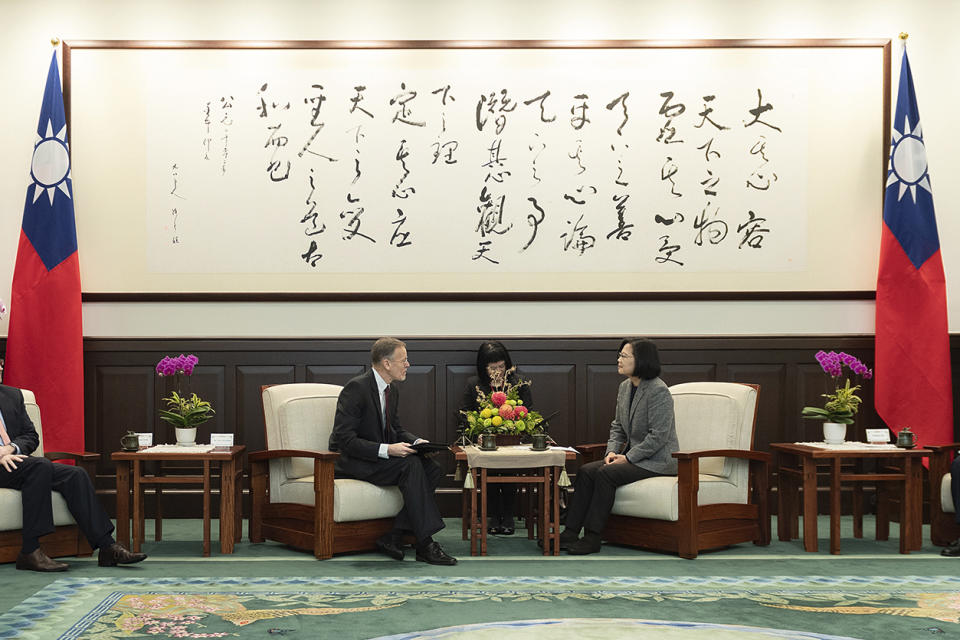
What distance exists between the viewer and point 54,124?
6.29 meters

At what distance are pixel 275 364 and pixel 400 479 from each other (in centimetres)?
178

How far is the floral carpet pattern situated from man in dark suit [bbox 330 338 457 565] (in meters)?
0.53

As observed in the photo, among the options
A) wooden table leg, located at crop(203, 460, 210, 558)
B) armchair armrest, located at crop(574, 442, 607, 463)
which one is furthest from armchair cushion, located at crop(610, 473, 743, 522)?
wooden table leg, located at crop(203, 460, 210, 558)

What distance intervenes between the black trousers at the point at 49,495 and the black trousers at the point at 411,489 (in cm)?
138

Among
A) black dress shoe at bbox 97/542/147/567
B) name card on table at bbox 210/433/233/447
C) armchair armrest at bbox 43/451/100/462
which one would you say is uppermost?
name card on table at bbox 210/433/233/447

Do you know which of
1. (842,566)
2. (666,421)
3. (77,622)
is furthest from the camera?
(666,421)

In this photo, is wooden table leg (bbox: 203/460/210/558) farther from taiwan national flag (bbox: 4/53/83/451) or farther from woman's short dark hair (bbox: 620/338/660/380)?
woman's short dark hair (bbox: 620/338/660/380)

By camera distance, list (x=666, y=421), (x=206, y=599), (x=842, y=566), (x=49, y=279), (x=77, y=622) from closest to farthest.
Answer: (x=77, y=622) → (x=206, y=599) → (x=842, y=566) → (x=666, y=421) → (x=49, y=279)

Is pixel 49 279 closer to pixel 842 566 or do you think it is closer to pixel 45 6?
pixel 45 6

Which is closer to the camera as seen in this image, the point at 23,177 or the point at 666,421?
the point at 666,421

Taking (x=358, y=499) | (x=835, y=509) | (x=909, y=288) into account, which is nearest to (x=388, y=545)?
(x=358, y=499)

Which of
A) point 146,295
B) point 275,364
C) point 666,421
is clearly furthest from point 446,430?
point 146,295

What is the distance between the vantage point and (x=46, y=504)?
4.85 metres

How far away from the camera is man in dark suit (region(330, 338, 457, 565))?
16.8ft
